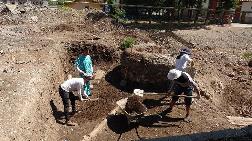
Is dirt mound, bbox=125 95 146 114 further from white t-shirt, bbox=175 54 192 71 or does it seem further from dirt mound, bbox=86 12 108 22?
dirt mound, bbox=86 12 108 22

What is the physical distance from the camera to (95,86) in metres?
13.6

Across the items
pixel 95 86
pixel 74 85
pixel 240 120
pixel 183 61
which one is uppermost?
pixel 183 61

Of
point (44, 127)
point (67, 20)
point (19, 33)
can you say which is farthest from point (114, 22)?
point (44, 127)

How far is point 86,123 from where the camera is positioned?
35.4 feet

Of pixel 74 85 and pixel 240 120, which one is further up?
pixel 74 85

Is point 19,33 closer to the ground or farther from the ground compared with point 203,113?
farther from the ground

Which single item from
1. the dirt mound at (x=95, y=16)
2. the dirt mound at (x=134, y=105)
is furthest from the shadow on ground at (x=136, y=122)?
the dirt mound at (x=95, y=16)

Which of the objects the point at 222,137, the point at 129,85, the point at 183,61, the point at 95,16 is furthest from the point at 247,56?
the point at 222,137

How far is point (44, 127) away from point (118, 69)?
536 cm

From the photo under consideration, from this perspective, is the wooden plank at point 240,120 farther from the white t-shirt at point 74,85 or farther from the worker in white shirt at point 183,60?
the white t-shirt at point 74,85

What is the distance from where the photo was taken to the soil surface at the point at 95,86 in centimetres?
1019

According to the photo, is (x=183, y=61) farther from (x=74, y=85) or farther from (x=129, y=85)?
(x=74, y=85)

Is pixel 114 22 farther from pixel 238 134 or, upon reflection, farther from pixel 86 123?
pixel 238 134

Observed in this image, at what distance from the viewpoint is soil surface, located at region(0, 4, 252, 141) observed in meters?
10.2
